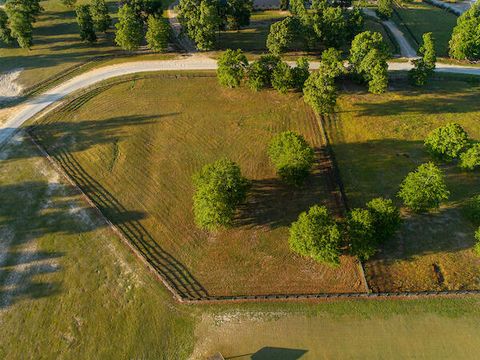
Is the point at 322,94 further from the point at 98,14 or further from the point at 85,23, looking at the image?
the point at 85,23

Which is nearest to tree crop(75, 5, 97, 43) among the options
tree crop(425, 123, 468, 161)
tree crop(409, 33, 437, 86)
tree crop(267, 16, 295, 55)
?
tree crop(267, 16, 295, 55)

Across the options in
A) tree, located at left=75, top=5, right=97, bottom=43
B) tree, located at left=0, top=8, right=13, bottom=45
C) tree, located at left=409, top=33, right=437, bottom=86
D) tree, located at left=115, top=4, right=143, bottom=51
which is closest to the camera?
tree, located at left=409, top=33, right=437, bottom=86

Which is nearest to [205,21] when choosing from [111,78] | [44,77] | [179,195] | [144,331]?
[111,78]

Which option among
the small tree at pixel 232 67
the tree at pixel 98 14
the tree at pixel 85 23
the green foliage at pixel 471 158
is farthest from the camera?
the tree at pixel 98 14

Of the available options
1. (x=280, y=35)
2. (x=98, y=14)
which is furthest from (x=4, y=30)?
(x=280, y=35)

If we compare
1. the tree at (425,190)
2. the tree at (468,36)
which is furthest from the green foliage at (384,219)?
the tree at (468,36)

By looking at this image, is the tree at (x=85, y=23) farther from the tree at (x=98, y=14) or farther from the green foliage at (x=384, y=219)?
the green foliage at (x=384, y=219)

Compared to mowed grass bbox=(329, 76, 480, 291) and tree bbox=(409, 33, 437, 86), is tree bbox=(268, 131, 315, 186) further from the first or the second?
tree bbox=(409, 33, 437, 86)

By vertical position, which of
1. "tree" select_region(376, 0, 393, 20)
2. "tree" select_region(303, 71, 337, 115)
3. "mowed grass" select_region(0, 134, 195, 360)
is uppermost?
"tree" select_region(376, 0, 393, 20)
